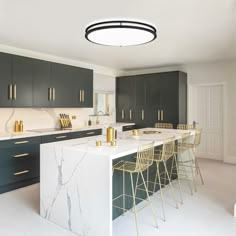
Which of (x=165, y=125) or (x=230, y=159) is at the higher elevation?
(x=165, y=125)

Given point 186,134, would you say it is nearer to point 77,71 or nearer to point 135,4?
point 135,4

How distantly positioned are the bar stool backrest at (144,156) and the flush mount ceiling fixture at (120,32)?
4.35ft

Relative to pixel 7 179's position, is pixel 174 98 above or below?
above

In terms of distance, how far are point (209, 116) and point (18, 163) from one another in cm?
483

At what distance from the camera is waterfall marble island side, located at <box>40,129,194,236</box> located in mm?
2410

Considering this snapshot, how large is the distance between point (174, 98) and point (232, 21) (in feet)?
9.76

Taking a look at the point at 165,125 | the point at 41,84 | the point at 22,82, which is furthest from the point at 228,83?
the point at 22,82

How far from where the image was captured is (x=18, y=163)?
403cm

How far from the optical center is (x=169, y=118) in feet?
20.2

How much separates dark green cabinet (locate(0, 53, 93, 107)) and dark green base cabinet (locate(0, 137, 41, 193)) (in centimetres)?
73

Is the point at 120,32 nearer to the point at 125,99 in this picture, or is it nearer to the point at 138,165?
the point at 138,165

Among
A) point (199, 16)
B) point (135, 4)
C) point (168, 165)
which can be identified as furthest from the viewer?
point (168, 165)

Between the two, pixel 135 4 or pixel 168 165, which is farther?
pixel 168 165

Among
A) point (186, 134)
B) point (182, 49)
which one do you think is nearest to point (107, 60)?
point (182, 49)
